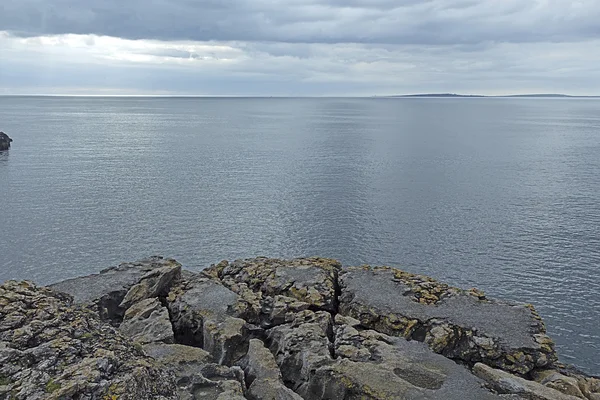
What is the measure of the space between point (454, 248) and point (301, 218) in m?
21.8

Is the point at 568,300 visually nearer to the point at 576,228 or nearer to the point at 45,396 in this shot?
the point at 576,228

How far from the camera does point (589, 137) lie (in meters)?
182

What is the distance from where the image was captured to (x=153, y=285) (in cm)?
3003

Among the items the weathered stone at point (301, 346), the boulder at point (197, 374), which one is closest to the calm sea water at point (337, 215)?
the weathered stone at point (301, 346)

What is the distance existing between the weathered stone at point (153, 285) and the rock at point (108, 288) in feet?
1.56

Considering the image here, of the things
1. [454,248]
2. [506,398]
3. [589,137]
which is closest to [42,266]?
[454,248]

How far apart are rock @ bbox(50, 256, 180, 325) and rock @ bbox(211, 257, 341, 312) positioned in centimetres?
419

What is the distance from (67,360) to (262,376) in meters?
8.14

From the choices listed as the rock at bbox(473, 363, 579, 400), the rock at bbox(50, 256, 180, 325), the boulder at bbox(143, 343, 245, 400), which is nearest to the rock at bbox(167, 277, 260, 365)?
the boulder at bbox(143, 343, 245, 400)

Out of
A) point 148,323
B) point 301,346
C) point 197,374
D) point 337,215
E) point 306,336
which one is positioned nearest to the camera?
point 197,374

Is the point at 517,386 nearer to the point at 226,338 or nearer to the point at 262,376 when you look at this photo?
the point at 262,376

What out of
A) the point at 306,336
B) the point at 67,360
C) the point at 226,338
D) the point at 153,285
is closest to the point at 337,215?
the point at 153,285

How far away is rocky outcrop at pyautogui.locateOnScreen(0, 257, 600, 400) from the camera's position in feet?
64.4

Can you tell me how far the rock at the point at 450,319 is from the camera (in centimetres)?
2471
